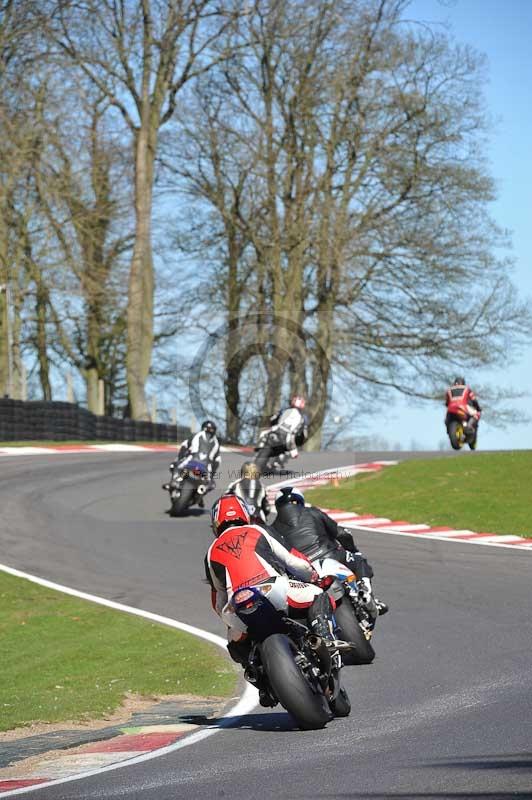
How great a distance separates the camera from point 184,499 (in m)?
21.2

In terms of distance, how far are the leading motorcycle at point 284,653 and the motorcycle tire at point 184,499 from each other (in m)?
12.7

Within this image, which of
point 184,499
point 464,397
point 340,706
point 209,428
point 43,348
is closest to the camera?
point 340,706

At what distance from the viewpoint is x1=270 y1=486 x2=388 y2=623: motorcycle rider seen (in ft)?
36.3

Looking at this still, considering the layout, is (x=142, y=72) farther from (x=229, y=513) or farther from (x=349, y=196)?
(x=229, y=513)

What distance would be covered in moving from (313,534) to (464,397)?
17.5 meters

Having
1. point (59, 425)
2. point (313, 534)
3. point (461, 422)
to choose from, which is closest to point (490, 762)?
point (313, 534)

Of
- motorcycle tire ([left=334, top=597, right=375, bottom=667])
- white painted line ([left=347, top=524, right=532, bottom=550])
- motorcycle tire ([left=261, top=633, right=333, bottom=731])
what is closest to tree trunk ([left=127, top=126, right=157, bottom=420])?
white painted line ([left=347, top=524, right=532, bottom=550])

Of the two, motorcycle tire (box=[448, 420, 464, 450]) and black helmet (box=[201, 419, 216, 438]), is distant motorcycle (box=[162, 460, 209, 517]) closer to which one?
black helmet (box=[201, 419, 216, 438])

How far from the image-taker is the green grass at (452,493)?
20031 millimetres

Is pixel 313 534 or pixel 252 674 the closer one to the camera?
pixel 252 674

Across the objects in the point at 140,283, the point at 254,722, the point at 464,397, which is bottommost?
the point at 254,722

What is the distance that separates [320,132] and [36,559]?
90.6ft

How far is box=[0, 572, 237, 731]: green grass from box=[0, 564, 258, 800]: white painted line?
165 millimetres

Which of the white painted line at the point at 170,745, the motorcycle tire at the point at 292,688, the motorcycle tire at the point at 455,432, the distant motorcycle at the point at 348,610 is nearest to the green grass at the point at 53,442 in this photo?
the motorcycle tire at the point at 455,432
